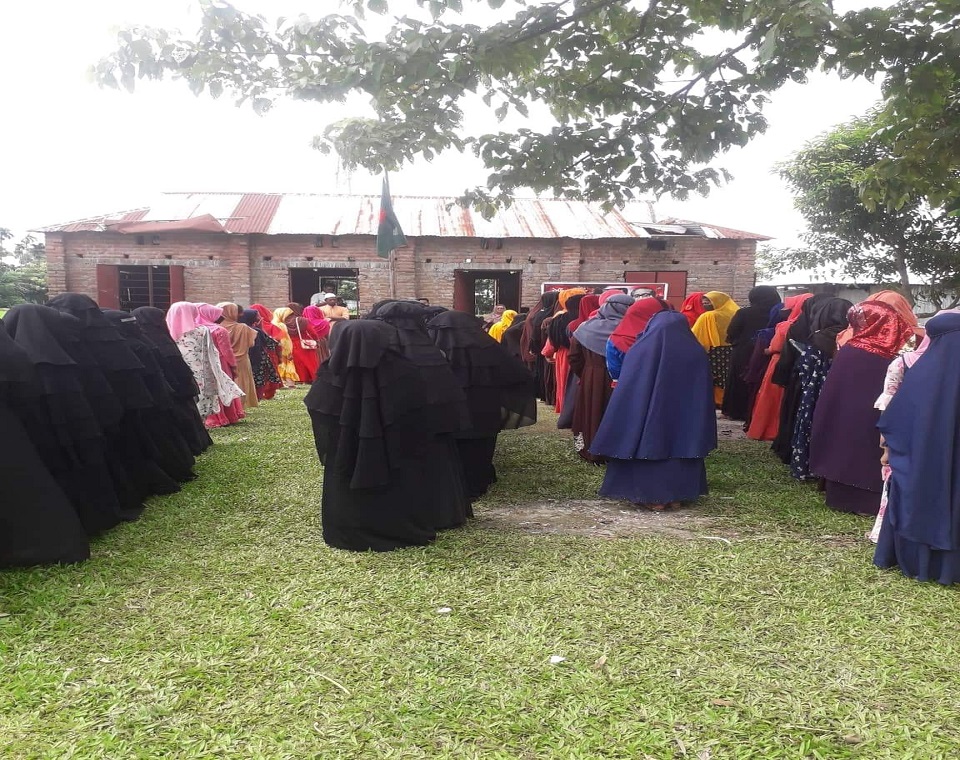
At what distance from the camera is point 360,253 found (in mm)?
16234

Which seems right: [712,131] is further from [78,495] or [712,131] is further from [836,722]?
[78,495]

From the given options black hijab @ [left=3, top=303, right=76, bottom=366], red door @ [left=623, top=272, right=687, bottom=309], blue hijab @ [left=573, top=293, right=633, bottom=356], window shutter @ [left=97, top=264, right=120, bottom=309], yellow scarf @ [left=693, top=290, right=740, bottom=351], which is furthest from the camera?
red door @ [left=623, top=272, right=687, bottom=309]

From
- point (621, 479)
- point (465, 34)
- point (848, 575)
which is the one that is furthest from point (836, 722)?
point (465, 34)

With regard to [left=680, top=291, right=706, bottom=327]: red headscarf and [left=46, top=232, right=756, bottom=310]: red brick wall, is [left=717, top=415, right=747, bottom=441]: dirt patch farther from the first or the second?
[left=46, top=232, right=756, bottom=310]: red brick wall

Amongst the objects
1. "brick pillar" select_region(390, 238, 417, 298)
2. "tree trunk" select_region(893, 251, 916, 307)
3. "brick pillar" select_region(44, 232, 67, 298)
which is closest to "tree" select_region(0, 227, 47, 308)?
"brick pillar" select_region(44, 232, 67, 298)

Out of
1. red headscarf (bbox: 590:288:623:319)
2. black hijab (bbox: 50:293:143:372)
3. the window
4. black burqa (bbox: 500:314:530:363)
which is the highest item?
the window

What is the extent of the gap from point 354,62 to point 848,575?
15.2 feet

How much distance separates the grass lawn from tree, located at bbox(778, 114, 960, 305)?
14.4 meters

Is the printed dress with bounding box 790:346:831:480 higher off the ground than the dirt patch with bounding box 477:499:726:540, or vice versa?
the printed dress with bounding box 790:346:831:480

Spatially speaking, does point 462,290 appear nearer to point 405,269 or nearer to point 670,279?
point 405,269

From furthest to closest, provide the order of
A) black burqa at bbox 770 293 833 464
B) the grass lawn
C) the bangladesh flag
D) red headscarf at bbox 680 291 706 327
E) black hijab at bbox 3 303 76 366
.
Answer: the bangladesh flag
red headscarf at bbox 680 291 706 327
black burqa at bbox 770 293 833 464
black hijab at bbox 3 303 76 366
the grass lawn

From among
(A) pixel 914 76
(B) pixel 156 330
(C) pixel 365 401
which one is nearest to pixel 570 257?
(B) pixel 156 330

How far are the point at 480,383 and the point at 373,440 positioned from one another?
1442mm

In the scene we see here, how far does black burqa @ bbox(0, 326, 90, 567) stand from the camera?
144 inches
